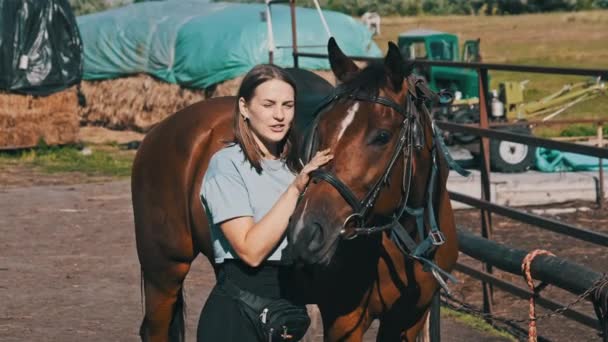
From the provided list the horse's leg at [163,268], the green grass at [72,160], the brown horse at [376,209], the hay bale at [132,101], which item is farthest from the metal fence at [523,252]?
the hay bale at [132,101]

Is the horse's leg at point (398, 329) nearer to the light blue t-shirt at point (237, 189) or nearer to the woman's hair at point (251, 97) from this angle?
the light blue t-shirt at point (237, 189)

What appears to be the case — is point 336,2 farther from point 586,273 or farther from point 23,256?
point 586,273

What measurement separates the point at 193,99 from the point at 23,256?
11808mm

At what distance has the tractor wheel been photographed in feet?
48.8

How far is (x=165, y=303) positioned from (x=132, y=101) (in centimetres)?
1689

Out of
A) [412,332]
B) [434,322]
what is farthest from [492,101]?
[412,332]

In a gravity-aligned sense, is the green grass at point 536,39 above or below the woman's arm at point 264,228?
below

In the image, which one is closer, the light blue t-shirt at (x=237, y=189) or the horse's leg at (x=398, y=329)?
the light blue t-shirt at (x=237, y=189)

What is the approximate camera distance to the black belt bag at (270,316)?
3.70 meters

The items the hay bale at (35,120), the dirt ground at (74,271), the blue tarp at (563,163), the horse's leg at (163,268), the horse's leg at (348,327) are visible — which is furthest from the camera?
the hay bale at (35,120)

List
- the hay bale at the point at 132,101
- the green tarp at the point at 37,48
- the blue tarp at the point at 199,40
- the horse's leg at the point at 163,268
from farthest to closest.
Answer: the hay bale at the point at 132,101, the blue tarp at the point at 199,40, the green tarp at the point at 37,48, the horse's leg at the point at 163,268

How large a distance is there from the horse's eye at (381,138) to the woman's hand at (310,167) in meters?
0.21

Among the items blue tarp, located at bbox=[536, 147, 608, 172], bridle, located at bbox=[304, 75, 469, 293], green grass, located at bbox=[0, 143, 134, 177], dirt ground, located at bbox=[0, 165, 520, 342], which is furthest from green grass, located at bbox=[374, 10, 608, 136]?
bridle, located at bbox=[304, 75, 469, 293]

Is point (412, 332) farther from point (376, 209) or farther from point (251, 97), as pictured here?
point (251, 97)
